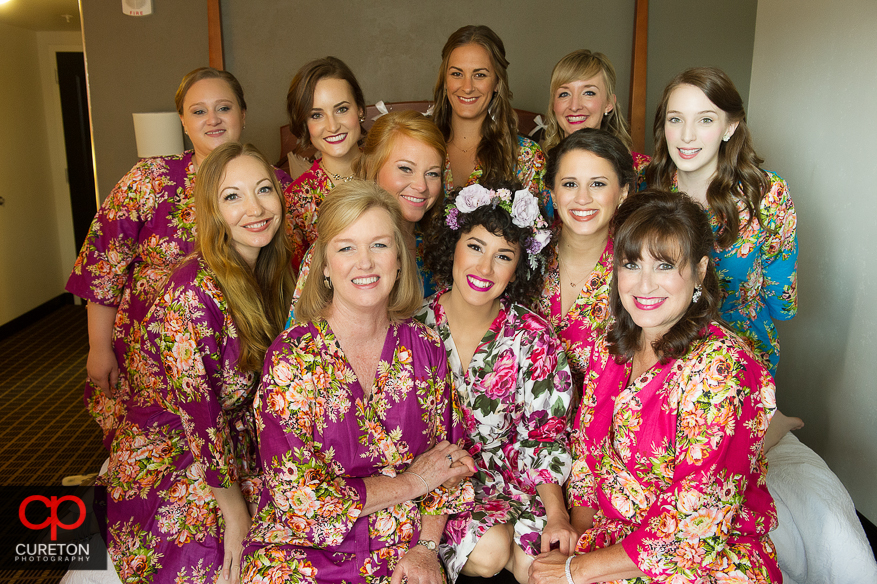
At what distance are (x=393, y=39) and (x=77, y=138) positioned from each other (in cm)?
384

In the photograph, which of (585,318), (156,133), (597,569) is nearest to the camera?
(597,569)

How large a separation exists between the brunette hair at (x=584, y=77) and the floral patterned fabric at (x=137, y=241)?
61.2 inches

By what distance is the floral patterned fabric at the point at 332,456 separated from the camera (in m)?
1.72

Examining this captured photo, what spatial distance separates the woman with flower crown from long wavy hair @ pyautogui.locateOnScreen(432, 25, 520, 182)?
70cm

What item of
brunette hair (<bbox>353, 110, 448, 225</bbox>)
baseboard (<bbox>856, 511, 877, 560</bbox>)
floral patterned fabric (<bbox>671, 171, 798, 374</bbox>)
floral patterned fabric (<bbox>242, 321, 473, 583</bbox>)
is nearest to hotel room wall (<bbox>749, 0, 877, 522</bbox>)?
baseboard (<bbox>856, 511, 877, 560</bbox>)

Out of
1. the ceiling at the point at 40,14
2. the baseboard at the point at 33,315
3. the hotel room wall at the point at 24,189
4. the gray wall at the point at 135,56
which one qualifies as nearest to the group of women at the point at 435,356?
the gray wall at the point at 135,56

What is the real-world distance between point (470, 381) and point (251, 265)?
0.80 meters

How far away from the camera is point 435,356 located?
196 centimetres

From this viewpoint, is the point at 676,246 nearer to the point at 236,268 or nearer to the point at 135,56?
the point at 236,268

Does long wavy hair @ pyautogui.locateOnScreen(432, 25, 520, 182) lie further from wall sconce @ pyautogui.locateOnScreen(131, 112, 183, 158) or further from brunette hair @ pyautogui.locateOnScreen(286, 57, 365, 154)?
wall sconce @ pyautogui.locateOnScreen(131, 112, 183, 158)

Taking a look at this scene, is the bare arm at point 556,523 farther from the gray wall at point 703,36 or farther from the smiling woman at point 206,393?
the gray wall at point 703,36

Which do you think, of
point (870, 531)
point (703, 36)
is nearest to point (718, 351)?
point (870, 531)

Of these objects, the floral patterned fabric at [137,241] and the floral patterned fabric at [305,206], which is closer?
the floral patterned fabric at [137,241]

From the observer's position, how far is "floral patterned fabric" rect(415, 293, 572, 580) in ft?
6.66
